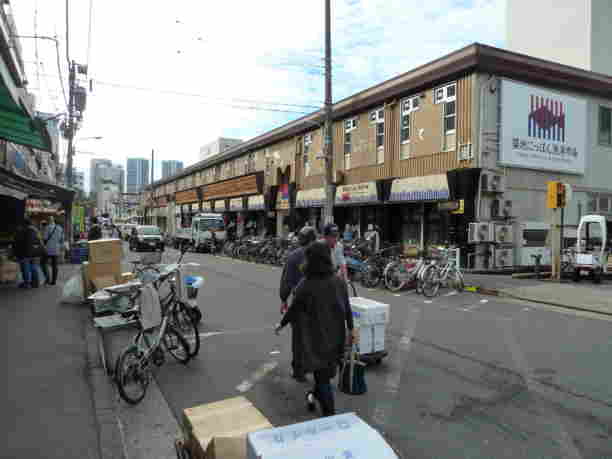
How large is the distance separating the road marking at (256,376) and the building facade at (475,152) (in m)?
12.3

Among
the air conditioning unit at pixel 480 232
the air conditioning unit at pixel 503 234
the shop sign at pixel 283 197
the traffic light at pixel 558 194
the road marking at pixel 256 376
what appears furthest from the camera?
the shop sign at pixel 283 197

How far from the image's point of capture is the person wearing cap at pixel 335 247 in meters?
6.69

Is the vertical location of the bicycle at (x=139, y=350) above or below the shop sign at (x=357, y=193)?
below

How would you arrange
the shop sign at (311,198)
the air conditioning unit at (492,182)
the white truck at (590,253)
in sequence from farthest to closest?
the shop sign at (311,198) → the air conditioning unit at (492,182) → the white truck at (590,253)

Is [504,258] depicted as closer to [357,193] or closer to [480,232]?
[480,232]

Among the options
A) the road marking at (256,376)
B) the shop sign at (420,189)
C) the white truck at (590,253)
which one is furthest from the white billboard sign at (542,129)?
the road marking at (256,376)

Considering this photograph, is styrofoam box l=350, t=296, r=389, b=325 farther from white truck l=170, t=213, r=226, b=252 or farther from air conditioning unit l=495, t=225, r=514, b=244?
white truck l=170, t=213, r=226, b=252

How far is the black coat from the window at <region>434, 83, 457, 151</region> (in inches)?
592

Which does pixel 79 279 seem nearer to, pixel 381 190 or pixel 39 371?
pixel 39 371

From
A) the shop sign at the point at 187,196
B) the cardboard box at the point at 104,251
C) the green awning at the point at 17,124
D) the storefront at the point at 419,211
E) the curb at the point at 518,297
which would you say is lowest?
the curb at the point at 518,297

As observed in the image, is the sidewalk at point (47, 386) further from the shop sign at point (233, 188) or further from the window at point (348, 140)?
the shop sign at point (233, 188)

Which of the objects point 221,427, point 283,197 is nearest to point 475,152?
point 221,427

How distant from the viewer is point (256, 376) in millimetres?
5492

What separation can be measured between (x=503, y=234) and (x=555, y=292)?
16.2 feet
